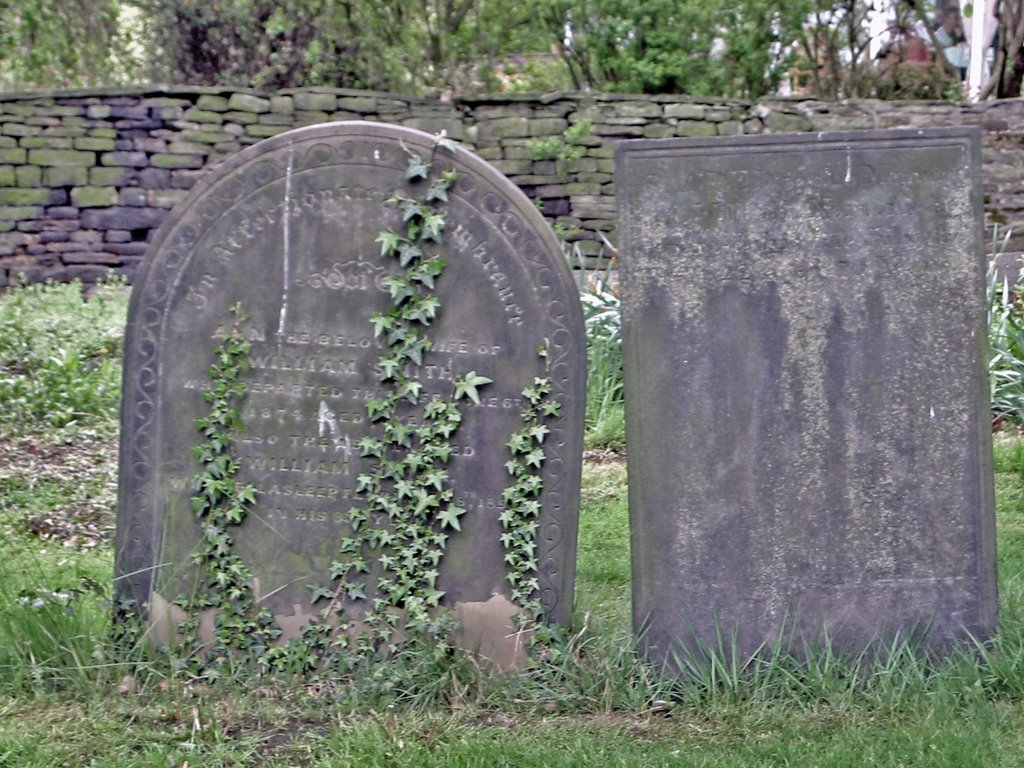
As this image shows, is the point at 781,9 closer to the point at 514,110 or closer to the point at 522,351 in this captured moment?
the point at 514,110

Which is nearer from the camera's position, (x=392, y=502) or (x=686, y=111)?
(x=392, y=502)

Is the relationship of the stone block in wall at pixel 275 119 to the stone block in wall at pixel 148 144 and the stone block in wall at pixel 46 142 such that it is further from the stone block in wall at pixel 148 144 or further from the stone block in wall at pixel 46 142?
the stone block in wall at pixel 46 142

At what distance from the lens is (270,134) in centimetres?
1137

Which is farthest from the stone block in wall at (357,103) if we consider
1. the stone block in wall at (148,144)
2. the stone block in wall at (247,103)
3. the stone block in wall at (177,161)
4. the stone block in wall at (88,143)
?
the stone block in wall at (88,143)

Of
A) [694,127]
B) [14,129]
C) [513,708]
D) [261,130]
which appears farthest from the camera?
[694,127]

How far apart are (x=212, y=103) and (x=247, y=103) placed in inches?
12.8

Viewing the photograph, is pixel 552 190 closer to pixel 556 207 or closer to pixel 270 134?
pixel 556 207

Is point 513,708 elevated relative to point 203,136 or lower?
lower

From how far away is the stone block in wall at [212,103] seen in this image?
11289 mm

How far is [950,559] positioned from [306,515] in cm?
190

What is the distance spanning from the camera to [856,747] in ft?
10.4

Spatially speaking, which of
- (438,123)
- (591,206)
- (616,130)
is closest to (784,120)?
(616,130)

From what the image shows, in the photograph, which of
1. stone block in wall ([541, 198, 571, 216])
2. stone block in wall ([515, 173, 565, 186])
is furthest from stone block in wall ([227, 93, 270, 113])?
stone block in wall ([541, 198, 571, 216])

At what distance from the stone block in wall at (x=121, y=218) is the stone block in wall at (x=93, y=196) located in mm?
57
